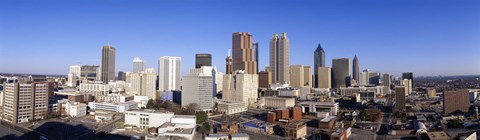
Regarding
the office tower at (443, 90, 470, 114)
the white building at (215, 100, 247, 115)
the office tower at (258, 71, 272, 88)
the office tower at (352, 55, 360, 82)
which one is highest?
the office tower at (352, 55, 360, 82)

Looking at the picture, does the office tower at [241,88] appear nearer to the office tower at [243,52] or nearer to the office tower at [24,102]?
the office tower at [243,52]

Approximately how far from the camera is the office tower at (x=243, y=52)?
146 feet

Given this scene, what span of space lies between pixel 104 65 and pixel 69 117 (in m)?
26.5

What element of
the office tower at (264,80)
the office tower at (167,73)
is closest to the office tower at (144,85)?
the office tower at (167,73)

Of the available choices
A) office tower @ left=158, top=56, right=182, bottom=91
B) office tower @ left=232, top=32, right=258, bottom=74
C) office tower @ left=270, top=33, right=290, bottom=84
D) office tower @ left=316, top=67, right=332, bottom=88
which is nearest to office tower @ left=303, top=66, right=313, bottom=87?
office tower @ left=316, top=67, right=332, bottom=88

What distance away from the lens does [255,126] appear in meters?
18.0

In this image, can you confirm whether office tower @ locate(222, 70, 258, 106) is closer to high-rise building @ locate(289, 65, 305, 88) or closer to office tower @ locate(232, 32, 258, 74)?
office tower @ locate(232, 32, 258, 74)

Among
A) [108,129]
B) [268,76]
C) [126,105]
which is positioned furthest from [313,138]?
[268,76]

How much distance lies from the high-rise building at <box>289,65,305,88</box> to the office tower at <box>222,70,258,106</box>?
1941 centimetres

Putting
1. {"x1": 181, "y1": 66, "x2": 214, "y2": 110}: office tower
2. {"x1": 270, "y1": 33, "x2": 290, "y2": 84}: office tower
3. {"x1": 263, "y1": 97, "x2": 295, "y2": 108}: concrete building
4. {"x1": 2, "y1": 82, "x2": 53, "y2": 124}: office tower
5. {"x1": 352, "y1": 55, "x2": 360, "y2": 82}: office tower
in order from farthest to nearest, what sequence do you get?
{"x1": 352, "y1": 55, "x2": 360, "y2": 82}: office tower → {"x1": 270, "y1": 33, "x2": 290, "y2": 84}: office tower → {"x1": 263, "y1": 97, "x2": 295, "y2": 108}: concrete building → {"x1": 181, "y1": 66, "x2": 214, "y2": 110}: office tower → {"x1": 2, "y1": 82, "x2": 53, "y2": 124}: office tower

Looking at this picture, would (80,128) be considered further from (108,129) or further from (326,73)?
(326,73)

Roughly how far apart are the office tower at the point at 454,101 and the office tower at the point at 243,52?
23813 mm

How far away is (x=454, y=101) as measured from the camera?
78.5 feet

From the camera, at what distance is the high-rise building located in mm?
50938
